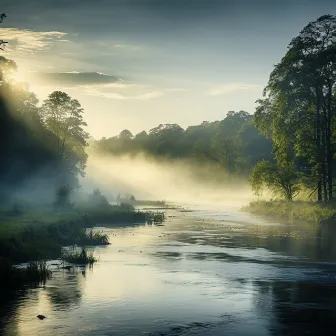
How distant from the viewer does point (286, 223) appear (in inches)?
2815

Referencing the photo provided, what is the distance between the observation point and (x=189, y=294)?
2950 cm

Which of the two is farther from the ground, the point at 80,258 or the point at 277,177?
the point at 277,177

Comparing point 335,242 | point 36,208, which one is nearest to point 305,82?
point 335,242

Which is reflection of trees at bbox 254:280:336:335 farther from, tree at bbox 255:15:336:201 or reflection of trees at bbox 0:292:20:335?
tree at bbox 255:15:336:201

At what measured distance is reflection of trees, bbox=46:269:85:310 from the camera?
1066 inches

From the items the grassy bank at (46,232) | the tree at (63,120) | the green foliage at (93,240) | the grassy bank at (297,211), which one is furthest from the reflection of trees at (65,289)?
the tree at (63,120)

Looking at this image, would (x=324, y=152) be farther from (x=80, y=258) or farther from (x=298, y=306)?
(x=298, y=306)

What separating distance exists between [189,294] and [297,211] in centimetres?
4661

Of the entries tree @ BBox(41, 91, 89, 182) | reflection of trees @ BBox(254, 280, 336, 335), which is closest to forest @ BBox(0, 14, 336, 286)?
tree @ BBox(41, 91, 89, 182)

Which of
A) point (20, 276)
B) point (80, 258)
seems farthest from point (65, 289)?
point (80, 258)

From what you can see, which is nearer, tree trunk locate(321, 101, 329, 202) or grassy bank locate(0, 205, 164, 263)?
grassy bank locate(0, 205, 164, 263)

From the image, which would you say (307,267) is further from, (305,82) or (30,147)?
(30,147)

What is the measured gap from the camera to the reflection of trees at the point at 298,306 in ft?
76.9

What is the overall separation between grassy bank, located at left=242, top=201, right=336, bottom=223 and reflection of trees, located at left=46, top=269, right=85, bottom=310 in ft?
123
